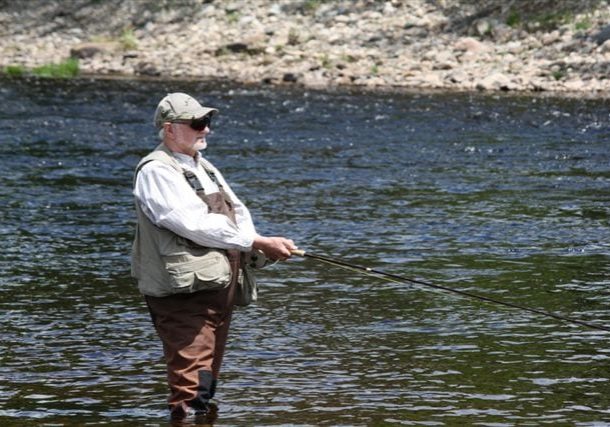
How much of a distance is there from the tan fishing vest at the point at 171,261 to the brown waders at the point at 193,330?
0.08m

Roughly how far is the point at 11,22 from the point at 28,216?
2832 centimetres

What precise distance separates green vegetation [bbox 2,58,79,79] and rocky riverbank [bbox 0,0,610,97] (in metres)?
0.74

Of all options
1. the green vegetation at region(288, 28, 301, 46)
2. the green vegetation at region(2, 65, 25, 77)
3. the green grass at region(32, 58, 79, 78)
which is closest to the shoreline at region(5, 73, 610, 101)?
the green grass at region(32, 58, 79, 78)

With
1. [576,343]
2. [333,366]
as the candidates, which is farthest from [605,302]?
[333,366]

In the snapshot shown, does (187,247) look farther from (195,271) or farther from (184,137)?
(184,137)

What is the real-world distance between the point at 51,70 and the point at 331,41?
6842mm

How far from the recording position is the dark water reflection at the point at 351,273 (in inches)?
308

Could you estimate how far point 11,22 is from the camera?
4175 cm

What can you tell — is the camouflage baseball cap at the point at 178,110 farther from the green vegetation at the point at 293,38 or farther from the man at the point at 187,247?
the green vegetation at the point at 293,38

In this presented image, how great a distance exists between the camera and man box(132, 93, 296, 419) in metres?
6.69

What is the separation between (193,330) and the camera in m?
6.86

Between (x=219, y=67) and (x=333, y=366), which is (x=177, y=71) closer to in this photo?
(x=219, y=67)

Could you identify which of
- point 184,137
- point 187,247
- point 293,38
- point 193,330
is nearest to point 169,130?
point 184,137

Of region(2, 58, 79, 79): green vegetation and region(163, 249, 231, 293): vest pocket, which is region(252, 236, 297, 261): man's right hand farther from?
region(2, 58, 79, 79): green vegetation
